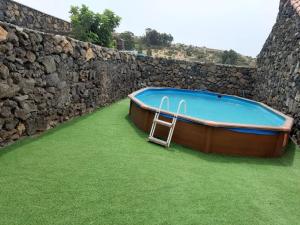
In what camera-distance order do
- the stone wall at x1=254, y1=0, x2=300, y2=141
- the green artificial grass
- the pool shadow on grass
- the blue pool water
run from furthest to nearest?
the blue pool water < the stone wall at x1=254, y1=0, x2=300, y2=141 < the pool shadow on grass < the green artificial grass

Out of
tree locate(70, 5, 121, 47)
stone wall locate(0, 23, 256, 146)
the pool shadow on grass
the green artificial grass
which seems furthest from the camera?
tree locate(70, 5, 121, 47)

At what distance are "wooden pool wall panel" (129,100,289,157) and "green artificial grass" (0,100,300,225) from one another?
17 cm

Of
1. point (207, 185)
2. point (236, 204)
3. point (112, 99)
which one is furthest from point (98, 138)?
point (112, 99)

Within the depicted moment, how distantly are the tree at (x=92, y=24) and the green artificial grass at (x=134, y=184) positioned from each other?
8156 millimetres

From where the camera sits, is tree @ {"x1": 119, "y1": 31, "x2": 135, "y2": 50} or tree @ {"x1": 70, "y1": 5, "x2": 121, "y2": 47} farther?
tree @ {"x1": 119, "y1": 31, "x2": 135, "y2": 50}

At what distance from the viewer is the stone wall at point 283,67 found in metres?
7.64

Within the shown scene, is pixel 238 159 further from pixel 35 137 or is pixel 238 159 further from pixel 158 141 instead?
pixel 35 137

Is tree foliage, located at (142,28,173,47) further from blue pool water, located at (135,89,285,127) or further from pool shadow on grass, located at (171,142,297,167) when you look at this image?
pool shadow on grass, located at (171,142,297,167)

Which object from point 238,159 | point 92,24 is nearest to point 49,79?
point 238,159

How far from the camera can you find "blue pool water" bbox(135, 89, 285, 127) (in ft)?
28.2

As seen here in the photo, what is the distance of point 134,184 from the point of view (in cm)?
400

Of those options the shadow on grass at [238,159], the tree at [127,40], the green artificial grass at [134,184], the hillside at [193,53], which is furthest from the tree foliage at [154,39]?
the green artificial grass at [134,184]

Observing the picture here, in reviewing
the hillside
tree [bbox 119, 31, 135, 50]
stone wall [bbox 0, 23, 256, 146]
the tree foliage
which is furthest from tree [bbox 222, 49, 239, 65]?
stone wall [bbox 0, 23, 256, 146]

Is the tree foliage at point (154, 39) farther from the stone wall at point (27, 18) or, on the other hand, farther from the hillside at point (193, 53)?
the stone wall at point (27, 18)
